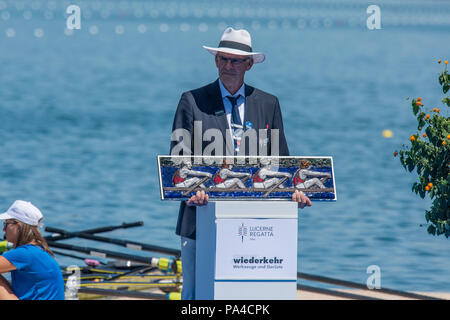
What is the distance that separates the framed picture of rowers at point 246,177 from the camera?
6.68 meters

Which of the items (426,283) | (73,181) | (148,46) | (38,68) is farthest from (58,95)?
(148,46)

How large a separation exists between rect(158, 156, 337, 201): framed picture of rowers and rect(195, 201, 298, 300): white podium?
0.56 ft

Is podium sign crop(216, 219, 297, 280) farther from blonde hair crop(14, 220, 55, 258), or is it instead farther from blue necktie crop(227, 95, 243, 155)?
blonde hair crop(14, 220, 55, 258)

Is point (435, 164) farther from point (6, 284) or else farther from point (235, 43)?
point (6, 284)

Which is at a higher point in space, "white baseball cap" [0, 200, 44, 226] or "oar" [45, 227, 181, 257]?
"white baseball cap" [0, 200, 44, 226]

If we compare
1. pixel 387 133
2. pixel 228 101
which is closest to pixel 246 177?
pixel 228 101

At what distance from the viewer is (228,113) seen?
739 centimetres

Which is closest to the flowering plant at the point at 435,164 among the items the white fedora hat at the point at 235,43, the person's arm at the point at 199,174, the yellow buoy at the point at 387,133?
the white fedora hat at the point at 235,43

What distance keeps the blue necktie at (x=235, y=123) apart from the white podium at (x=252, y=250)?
2.66 feet

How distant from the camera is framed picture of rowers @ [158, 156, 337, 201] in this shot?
6.68 m

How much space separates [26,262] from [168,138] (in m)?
26.7

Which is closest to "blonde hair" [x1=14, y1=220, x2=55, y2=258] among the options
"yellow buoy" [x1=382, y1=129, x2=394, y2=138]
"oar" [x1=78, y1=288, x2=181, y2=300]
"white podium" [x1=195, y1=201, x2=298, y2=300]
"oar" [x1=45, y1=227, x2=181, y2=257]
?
"white podium" [x1=195, y1=201, x2=298, y2=300]

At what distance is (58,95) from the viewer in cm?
4797

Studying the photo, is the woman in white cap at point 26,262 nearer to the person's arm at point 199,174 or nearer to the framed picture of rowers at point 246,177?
the framed picture of rowers at point 246,177
